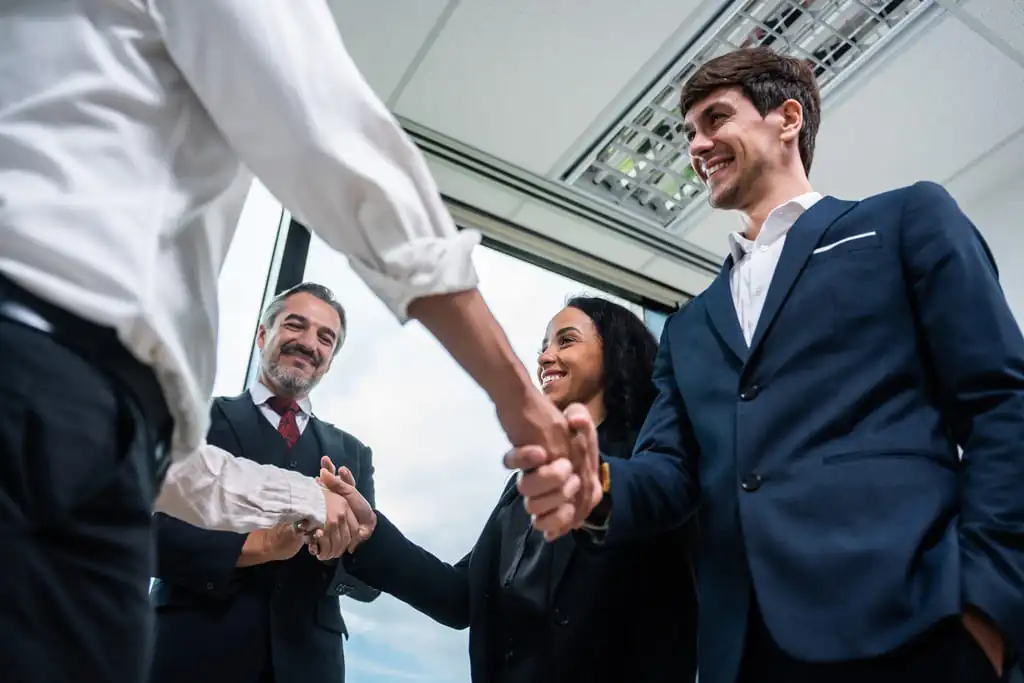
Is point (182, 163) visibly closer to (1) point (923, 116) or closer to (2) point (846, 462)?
(2) point (846, 462)

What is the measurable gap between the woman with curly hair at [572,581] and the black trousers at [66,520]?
709 millimetres

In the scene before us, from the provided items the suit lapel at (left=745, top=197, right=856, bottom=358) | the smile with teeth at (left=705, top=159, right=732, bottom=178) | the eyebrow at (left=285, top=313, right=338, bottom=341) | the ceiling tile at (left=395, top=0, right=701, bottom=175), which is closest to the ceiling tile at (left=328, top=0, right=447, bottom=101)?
the ceiling tile at (left=395, top=0, right=701, bottom=175)

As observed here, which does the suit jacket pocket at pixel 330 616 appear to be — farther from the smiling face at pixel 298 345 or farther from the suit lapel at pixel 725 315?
the suit lapel at pixel 725 315

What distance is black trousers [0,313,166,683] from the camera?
0.47m

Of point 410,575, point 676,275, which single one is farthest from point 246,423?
point 676,275

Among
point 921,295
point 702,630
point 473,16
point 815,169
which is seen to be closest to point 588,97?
point 473,16

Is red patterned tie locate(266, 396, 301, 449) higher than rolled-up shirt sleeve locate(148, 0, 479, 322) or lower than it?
higher

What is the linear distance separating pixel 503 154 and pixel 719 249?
1028 millimetres

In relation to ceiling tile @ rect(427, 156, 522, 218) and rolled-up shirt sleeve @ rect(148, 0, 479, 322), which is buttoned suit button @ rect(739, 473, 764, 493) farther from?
ceiling tile @ rect(427, 156, 522, 218)

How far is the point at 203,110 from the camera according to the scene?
652mm

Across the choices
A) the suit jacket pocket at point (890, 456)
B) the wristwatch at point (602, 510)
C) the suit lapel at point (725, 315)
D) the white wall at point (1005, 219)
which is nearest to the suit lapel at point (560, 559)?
the wristwatch at point (602, 510)

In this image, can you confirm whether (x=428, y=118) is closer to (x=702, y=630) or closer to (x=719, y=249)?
(x=719, y=249)

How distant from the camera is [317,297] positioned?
216 centimetres

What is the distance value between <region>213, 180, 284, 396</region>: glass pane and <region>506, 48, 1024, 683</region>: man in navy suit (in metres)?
1.64
